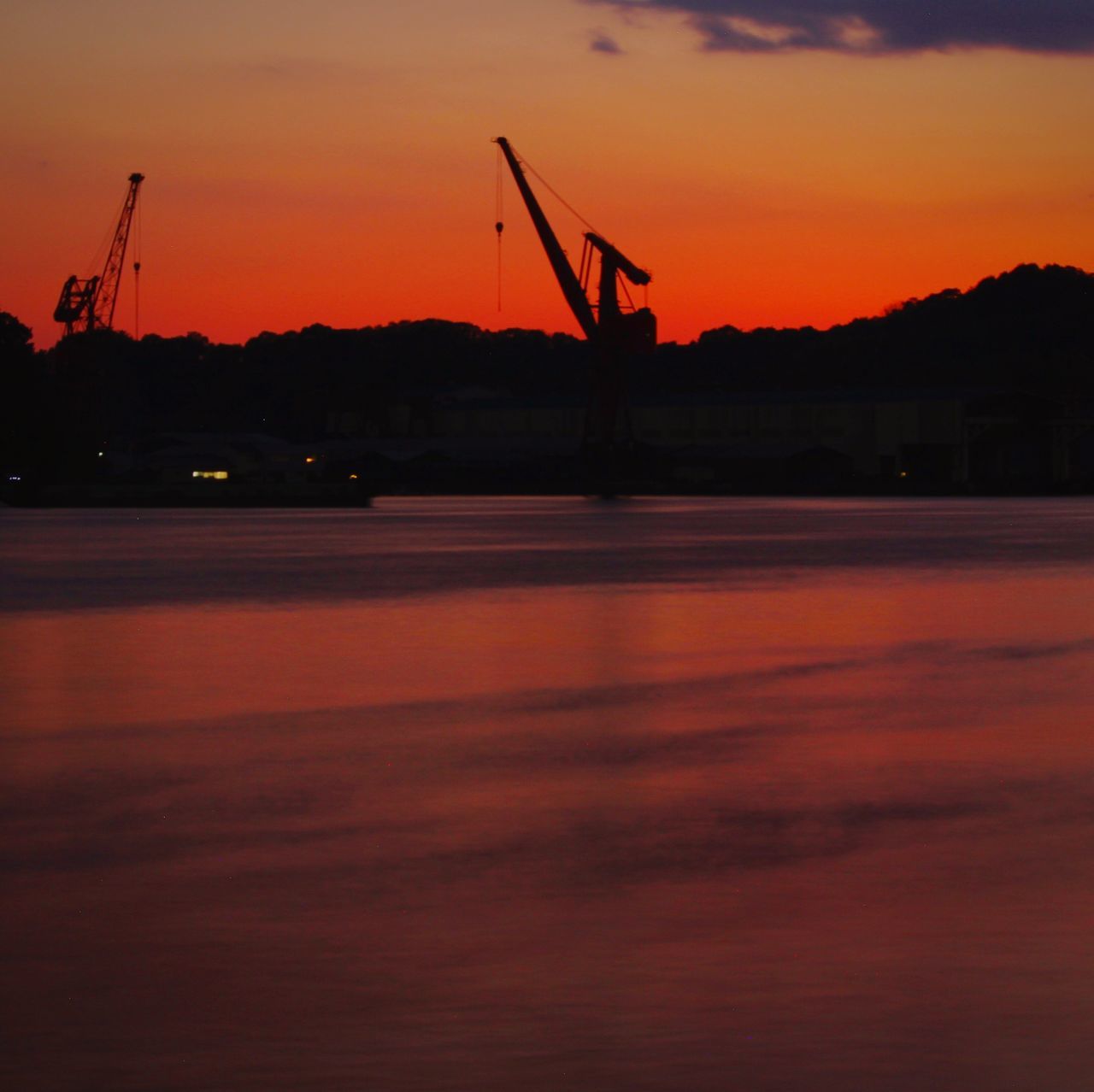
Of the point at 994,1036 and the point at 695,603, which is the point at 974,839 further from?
the point at 695,603

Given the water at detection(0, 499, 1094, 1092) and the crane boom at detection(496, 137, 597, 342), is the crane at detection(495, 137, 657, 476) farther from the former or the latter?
the water at detection(0, 499, 1094, 1092)

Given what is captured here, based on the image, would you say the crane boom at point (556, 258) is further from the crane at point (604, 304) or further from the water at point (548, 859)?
the water at point (548, 859)

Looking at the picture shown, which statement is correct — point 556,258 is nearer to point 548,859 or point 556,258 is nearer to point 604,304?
point 604,304

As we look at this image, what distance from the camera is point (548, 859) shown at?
35.3 feet

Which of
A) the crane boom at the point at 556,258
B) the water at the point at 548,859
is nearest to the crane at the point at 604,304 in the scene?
the crane boom at the point at 556,258

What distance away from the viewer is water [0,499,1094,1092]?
718 cm

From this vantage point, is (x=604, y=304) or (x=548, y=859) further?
(x=604, y=304)

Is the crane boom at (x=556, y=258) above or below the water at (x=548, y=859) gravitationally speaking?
above

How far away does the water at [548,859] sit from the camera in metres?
7.18

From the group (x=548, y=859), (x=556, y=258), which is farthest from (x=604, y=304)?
→ (x=548, y=859)

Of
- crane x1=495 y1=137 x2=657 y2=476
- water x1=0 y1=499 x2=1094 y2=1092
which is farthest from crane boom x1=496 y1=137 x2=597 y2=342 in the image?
water x1=0 y1=499 x2=1094 y2=1092

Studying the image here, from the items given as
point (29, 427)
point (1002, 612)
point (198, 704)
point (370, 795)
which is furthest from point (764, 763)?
point (29, 427)

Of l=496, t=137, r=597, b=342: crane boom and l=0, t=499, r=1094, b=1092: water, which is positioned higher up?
l=496, t=137, r=597, b=342: crane boom

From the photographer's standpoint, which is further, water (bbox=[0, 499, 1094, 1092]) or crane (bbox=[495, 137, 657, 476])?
crane (bbox=[495, 137, 657, 476])
